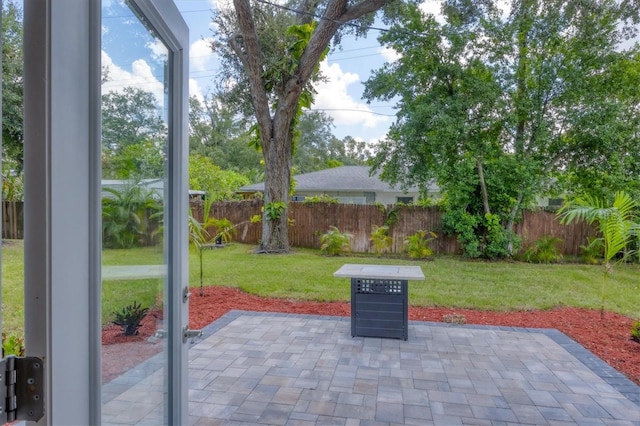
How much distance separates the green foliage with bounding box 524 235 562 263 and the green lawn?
1.55 ft

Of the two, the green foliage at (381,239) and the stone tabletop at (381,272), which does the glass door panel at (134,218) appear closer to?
the stone tabletop at (381,272)

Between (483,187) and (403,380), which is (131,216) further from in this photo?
(483,187)

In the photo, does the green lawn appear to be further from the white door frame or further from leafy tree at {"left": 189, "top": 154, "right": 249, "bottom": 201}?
the white door frame

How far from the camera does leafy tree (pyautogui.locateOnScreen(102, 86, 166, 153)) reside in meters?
1.05

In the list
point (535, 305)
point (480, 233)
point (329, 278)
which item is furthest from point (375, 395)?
point (480, 233)

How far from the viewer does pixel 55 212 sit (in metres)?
0.80

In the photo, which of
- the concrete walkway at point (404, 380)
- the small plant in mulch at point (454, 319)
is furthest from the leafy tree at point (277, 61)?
the concrete walkway at point (404, 380)

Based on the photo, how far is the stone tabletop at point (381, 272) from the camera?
377 centimetres

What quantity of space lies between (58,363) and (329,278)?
6200mm

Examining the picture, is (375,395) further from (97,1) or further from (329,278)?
(329,278)

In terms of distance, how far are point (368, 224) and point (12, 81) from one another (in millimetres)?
9578

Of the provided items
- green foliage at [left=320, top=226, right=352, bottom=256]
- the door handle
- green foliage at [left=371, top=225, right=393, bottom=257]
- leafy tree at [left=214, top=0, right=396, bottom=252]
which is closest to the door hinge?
the door handle

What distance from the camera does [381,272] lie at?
393 centimetres

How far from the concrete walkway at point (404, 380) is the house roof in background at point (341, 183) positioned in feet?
34.9
